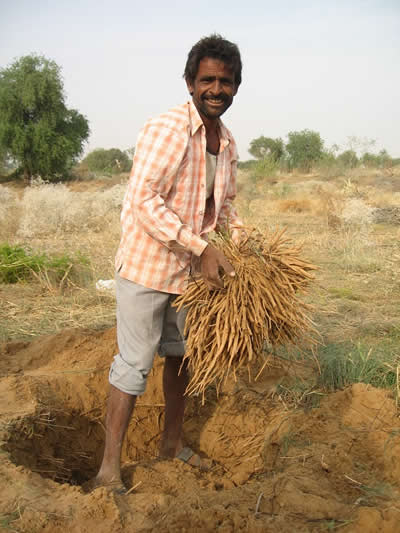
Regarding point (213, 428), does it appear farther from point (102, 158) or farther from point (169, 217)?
point (102, 158)

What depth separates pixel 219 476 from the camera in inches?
107

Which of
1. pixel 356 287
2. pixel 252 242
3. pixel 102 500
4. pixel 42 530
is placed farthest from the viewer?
pixel 356 287

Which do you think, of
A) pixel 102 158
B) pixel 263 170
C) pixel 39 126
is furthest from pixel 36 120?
pixel 102 158

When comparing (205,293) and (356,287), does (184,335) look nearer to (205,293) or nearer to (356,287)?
(205,293)

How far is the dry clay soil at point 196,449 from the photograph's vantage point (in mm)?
1831

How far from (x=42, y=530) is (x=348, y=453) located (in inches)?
55.2

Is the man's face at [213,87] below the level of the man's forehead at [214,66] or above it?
below

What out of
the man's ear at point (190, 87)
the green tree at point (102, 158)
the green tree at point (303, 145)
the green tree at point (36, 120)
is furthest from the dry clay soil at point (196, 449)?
the green tree at point (102, 158)

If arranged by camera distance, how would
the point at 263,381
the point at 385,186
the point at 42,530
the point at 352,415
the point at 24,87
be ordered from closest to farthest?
the point at 42,530, the point at 352,415, the point at 263,381, the point at 385,186, the point at 24,87

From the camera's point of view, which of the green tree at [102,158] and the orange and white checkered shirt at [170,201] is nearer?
the orange and white checkered shirt at [170,201]

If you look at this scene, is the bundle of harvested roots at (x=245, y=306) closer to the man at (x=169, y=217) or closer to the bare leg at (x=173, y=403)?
the man at (x=169, y=217)

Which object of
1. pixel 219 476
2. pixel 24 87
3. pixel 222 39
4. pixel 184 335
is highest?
pixel 24 87

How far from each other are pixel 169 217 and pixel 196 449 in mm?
1648

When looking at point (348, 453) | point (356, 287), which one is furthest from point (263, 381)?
point (356, 287)
